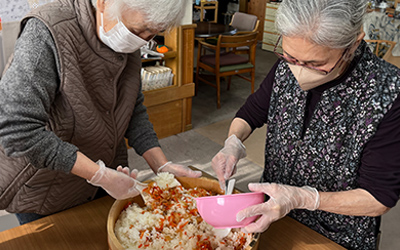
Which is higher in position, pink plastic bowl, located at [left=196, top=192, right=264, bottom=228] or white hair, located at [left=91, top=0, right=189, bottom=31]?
white hair, located at [left=91, top=0, right=189, bottom=31]

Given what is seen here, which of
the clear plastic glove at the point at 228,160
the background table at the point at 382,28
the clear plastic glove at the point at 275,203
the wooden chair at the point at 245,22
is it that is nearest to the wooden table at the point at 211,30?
the wooden chair at the point at 245,22

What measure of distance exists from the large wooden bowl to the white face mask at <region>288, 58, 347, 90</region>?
0.46 meters

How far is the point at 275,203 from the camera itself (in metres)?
1.15

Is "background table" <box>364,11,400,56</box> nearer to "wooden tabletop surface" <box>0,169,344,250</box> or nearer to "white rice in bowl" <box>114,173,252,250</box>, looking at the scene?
"wooden tabletop surface" <box>0,169,344,250</box>

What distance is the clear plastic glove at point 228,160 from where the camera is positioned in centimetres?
141

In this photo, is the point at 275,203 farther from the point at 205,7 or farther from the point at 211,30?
the point at 205,7

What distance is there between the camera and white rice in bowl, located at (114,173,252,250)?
1139mm

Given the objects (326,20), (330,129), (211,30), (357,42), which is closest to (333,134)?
(330,129)

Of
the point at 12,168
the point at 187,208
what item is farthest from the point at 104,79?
the point at 187,208

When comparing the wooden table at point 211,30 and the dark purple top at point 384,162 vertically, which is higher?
the dark purple top at point 384,162

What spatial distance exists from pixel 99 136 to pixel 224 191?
510mm

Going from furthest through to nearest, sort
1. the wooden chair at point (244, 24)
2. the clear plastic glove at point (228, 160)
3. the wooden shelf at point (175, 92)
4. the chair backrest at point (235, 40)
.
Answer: the wooden chair at point (244, 24) → the chair backrest at point (235, 40) → the wooden shelf at point (175, 92) → the clear plastic glove at point (228, 160)

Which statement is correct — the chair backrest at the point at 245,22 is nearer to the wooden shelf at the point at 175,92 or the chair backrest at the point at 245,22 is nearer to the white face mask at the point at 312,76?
the wooden shelf at the point at 175,92

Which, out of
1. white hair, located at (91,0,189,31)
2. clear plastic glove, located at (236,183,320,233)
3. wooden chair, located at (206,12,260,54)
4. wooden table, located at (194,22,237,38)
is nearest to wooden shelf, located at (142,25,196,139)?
wooden table, located at (194,22,237,38)
